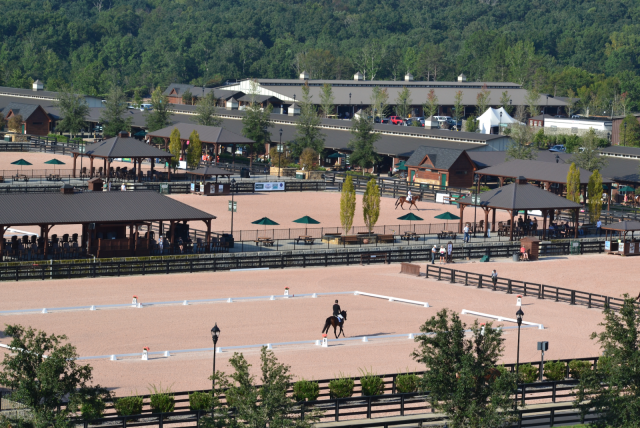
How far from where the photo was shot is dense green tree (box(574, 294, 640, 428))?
82.3 ft

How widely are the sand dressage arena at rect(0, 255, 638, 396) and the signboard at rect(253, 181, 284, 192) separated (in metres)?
28.8

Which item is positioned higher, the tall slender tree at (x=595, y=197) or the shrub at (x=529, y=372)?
the tall slender tree at (x=595, y=197)

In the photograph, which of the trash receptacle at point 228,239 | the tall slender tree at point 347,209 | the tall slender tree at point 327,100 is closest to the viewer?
the trash receptacle at point 228,239

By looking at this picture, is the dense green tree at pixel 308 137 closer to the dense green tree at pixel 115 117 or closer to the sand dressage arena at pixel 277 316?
the dense green tree at pixel 115 117

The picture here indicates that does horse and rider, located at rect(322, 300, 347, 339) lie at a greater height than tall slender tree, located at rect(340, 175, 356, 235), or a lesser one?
lesser

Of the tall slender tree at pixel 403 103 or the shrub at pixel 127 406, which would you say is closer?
the shrub at pixel 127 406

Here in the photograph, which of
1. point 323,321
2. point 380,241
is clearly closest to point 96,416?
point 323,321

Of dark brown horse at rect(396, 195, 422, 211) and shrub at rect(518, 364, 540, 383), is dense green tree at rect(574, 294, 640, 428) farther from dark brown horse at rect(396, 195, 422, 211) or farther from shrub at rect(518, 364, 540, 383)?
dark brown horse at rect(396, 195, 422, 211)

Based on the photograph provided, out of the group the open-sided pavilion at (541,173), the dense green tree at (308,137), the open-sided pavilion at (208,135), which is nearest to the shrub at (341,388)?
the open-sided pavilion at (541,173)

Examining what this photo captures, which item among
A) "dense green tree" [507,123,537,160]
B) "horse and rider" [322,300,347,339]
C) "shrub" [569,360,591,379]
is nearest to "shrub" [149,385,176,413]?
"horse and rider" [322,300,347,339]

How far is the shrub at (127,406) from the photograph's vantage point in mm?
25672

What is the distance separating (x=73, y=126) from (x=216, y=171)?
1347 inches

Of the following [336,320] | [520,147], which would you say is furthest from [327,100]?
[336,320]

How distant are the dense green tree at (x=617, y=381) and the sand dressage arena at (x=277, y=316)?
24.0 ft
